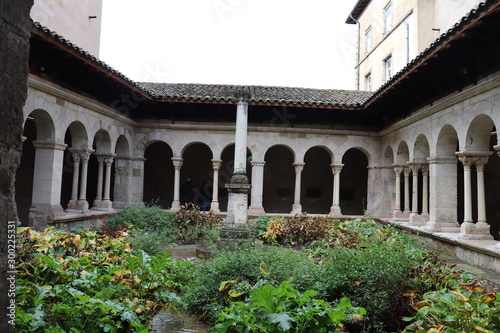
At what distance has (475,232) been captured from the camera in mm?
7098

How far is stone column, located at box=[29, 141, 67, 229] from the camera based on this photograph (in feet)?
25.9

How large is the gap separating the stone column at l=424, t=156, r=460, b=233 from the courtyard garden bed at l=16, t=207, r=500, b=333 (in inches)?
140

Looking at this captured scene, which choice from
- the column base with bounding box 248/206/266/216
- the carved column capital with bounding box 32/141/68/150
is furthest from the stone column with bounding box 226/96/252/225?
the carved column capital with bounding box 32/141/68/150

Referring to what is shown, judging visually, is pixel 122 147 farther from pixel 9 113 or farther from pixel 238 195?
pixel 9 113

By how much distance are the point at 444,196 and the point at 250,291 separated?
6148mm

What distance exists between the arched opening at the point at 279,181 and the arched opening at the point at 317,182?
578 mm

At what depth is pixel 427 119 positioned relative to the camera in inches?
346

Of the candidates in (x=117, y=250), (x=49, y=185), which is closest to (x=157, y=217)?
(x=49, y=185)

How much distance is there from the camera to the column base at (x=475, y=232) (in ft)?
23.0

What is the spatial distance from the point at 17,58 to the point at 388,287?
3622mm

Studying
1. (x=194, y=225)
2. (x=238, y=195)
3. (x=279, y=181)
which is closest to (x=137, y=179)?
(x=194, y=225)

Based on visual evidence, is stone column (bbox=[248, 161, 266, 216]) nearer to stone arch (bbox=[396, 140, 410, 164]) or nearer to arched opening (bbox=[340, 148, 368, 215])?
stone arch (bbox=[396, 140, 410, 164])

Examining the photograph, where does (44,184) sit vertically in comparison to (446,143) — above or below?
below

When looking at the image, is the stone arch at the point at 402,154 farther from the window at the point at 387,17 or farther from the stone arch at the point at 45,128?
the stone arch at the point at 45,128
